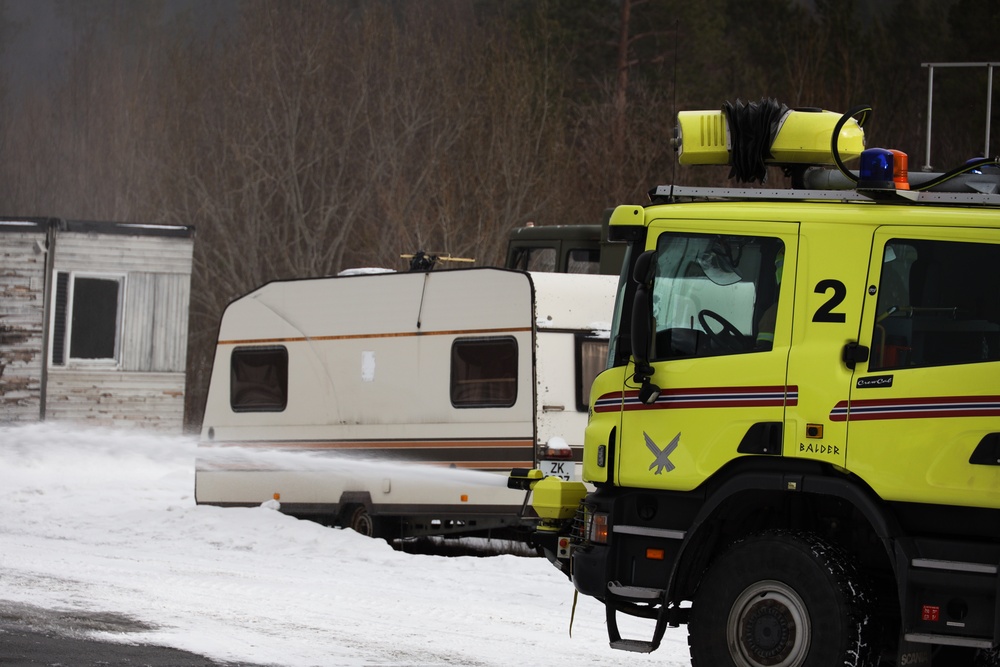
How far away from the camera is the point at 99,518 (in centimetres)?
1648

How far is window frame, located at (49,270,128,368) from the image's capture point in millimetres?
24281

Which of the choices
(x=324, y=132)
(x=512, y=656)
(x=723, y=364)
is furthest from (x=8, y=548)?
(x=324, y=132)

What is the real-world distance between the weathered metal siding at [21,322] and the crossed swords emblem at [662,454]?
18.4 m

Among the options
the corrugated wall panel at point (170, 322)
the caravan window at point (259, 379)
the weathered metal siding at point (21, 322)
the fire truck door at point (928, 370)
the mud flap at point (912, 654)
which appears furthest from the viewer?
the corrugated wall panel at point (170, 322)

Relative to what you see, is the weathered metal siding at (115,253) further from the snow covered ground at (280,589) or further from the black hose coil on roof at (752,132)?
the black hose coil on roof at (752,132)

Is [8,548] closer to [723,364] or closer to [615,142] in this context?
[723,364]

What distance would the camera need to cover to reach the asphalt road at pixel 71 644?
27.5ft

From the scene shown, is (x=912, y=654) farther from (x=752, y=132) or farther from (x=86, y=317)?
(x=86, y=317)

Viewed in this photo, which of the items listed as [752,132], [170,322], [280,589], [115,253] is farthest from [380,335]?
[115,253]

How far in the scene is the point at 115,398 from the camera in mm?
24516

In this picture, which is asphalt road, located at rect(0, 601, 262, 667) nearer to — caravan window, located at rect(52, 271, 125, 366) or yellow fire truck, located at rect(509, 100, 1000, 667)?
yellow fire truck, located at rect(509, 100, 1000, 667)

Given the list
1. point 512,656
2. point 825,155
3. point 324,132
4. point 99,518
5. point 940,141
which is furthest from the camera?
point 940,141

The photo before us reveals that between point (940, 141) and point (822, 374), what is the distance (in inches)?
1628

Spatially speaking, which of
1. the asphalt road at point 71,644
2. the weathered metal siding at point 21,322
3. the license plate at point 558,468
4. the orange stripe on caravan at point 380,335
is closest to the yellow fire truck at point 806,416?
the asphalt road at point 71,644
